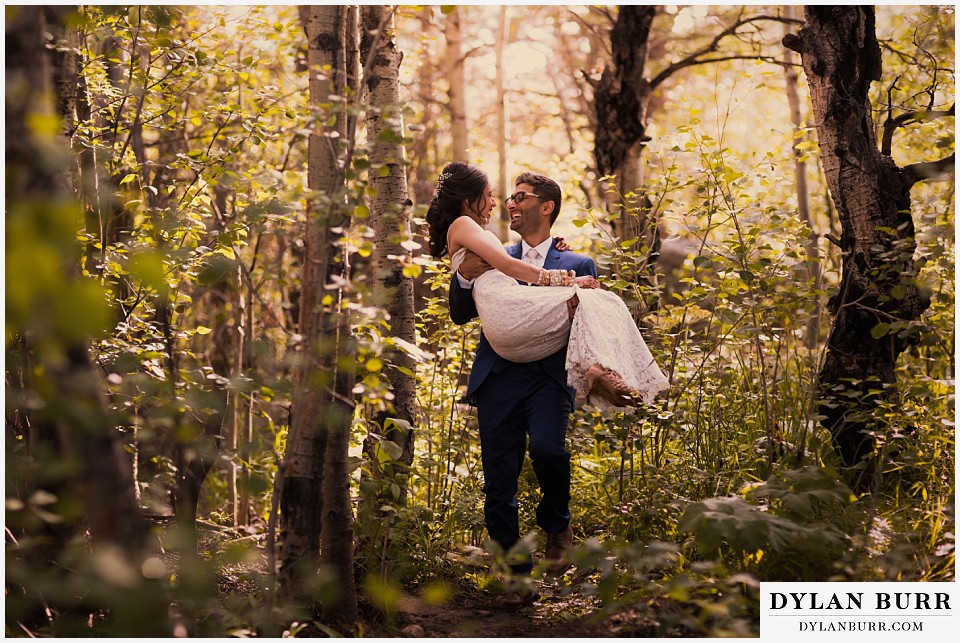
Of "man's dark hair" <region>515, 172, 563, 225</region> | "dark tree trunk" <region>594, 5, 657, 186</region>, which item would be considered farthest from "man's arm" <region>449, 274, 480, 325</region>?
"dark tree trunk" <region>594, 5, 657, 186</region>

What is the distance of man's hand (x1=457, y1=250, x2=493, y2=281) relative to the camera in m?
3.67

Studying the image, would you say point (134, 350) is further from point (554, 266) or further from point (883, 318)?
point (883, 318)

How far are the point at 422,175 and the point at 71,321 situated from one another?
12481mm

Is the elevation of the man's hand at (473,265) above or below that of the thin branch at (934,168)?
below

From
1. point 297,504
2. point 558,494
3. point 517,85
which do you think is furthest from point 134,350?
point 517,85

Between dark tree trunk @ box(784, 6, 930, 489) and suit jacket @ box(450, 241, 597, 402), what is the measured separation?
58.1 inches

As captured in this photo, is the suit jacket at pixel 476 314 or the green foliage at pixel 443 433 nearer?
the green foliage at pixel 443 433

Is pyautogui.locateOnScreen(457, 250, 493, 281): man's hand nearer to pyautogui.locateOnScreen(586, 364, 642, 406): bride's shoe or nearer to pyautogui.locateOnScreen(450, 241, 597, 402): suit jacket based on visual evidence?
pyautogui.locateOnScreen(450, 241, 597, 402): suit jacket

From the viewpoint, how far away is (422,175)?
13477mm

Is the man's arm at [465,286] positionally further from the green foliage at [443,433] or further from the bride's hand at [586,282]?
the bride's hand at [586,282]

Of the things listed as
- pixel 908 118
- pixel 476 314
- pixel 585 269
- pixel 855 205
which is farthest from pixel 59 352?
pixel 908 118

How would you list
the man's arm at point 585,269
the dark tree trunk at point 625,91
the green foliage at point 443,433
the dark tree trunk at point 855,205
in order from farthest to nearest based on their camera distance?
the dark tree trunk at point 625,91 < the dark tree trunk at point 855,205 < the man's arm at point 585,269 < the green foliage at point 443,433

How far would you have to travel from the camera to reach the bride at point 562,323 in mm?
3326

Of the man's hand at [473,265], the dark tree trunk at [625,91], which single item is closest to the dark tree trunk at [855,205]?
the man's hand at [473,265]
